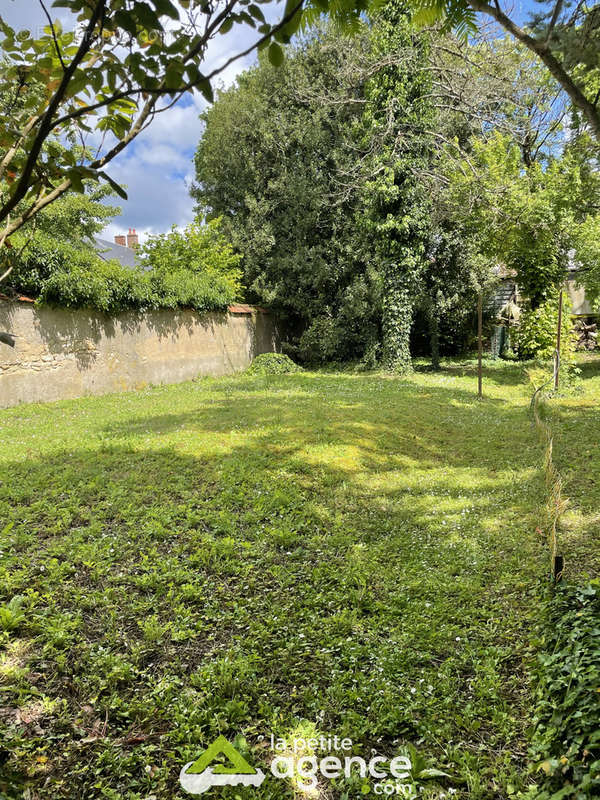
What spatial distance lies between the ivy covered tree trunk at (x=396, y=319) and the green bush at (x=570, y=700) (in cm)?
1423

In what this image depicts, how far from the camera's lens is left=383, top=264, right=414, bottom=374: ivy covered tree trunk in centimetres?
1636

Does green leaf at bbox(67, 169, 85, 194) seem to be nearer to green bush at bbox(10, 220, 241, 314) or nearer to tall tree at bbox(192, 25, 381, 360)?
green bush at bbox(10, 220, 241, 314)

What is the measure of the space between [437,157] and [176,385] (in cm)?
1141

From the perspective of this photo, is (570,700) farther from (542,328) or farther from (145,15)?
(542,328)

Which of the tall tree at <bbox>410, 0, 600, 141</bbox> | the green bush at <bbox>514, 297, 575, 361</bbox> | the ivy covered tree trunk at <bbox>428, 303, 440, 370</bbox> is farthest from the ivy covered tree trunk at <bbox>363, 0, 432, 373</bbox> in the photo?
the tall tree at <bbox>410, 0, 600, 141</bbox>

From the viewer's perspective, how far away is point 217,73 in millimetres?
1178

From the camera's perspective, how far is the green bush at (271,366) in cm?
1747

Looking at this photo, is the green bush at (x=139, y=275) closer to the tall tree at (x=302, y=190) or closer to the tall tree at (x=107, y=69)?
the tall tree at (x=302, y=190)

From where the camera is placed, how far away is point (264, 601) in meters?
3.44

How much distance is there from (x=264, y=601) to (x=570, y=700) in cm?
195

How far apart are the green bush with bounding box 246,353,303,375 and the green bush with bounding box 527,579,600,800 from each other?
586 inches

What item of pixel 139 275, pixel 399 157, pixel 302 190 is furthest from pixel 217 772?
pixel 302 190

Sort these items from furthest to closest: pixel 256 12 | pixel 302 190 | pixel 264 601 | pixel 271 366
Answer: pixel 302 190 < pixel 271 366 < pixel 264 601 < pixel 256 12

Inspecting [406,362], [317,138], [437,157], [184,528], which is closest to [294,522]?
[184,528]
